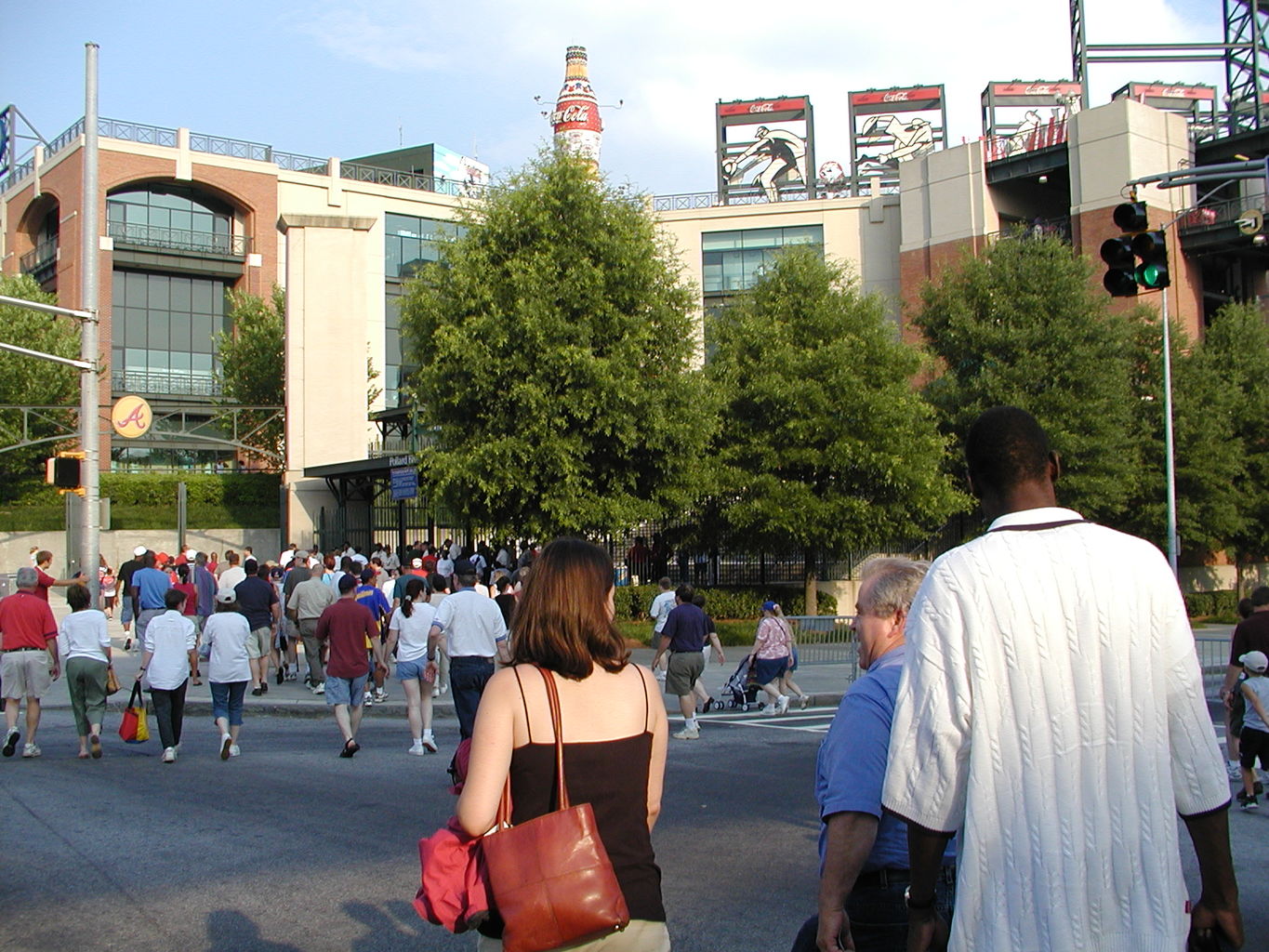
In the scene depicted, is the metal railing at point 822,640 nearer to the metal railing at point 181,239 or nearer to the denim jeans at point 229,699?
the denim jeans at point 229,699

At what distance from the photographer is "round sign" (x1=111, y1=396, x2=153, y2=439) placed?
70.0 feet

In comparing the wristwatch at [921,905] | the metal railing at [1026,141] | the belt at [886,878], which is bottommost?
the belt at [886,878]

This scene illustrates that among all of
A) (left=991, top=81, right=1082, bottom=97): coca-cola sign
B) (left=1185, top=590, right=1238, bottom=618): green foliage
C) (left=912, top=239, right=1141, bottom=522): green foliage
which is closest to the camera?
(left=912, top=239, right=1141, bottom=522): green foliage

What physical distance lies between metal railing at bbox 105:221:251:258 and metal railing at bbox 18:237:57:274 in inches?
147

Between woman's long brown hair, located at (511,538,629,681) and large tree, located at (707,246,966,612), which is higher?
large tree, located at (707,246,966,612)

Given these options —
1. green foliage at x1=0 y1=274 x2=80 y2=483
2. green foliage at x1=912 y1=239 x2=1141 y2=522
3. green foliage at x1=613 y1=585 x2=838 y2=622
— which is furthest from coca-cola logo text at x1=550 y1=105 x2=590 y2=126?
green foliage at x1=613 y1=585 x2=838 y2=622

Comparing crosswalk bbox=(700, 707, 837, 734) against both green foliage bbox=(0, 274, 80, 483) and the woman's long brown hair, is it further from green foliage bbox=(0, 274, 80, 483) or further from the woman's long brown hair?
green foliage bbox=(0, 274, 80, 483)

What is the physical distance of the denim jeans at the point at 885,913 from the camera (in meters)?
3.06

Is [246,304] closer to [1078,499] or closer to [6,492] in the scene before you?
[6,492]

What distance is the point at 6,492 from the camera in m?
42.2

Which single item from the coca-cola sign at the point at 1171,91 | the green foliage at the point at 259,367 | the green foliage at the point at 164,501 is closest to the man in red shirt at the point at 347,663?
the green foliage at the point at 164,501

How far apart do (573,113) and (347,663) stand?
172ft

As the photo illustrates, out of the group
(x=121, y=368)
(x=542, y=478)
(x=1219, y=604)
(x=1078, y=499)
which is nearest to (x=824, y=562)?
(x=1078, y=499)

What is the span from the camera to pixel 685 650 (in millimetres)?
13305
